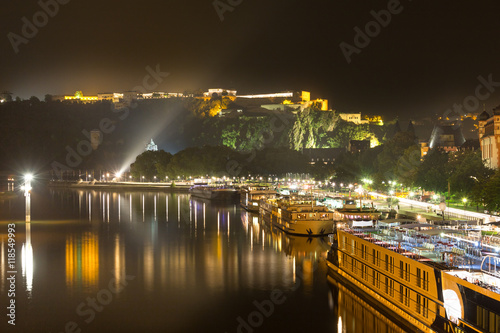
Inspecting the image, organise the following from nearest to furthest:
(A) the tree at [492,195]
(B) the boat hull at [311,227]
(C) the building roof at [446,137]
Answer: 1. (A) the tree at [492,195]
2. (B) the boat hull at [311,227]
3. (C) the building roof at [446,137]

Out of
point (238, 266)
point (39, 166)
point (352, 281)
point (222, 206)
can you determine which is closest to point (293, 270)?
point (238, 266)

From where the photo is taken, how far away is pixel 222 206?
2194 inches

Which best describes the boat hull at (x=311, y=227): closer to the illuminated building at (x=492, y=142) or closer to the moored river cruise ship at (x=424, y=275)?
the moored river cruise ship at (x=424, y=275)

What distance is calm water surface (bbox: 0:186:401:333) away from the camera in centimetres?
1769

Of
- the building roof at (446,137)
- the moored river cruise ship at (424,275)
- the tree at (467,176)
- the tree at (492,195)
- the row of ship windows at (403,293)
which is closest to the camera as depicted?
the row of ship windows at (403,293)

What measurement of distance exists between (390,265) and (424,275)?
7.91 ft

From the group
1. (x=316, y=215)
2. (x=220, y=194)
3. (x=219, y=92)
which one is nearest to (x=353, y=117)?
(x=219, y=92)

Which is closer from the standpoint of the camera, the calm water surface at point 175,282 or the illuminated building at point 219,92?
the calm water surface at point 175,282

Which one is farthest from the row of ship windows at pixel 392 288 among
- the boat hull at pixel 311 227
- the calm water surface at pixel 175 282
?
the boat hull at pixel 311 227

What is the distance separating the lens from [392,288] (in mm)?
16797

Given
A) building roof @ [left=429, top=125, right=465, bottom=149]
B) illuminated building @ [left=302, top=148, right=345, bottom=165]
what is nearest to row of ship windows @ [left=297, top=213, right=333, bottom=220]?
building roof @ [left=429, top=125, right=465, bottom=149]

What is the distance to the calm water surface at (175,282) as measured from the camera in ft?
58.0

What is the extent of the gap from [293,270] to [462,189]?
1638 cm

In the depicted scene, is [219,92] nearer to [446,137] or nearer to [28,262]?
[446,137]
